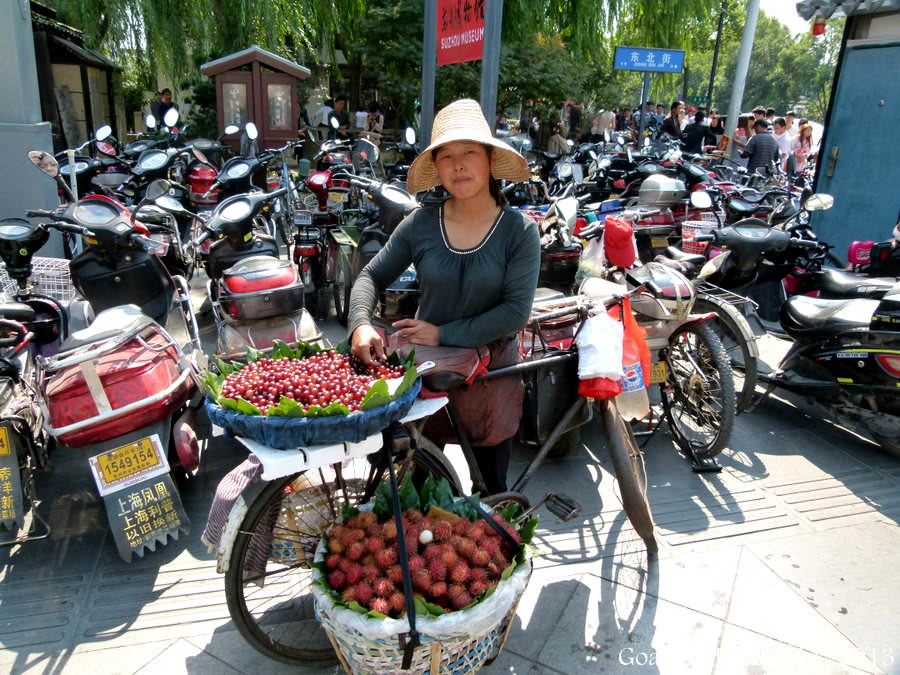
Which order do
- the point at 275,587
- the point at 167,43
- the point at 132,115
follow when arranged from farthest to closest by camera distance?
the point at 132,115, the point at 167,43, the point at 275,587

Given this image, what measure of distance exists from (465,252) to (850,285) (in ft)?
10.8

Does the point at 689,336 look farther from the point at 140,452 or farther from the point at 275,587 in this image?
the point at 140,452

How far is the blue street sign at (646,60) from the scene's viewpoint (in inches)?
437

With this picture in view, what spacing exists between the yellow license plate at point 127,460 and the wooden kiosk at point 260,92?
8.78 meters

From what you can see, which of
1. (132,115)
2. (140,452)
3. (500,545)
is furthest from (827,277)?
(132,115)

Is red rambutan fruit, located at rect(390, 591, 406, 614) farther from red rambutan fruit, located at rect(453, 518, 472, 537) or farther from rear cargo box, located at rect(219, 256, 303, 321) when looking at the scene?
rear cargo box, located at rect(219, 256, 303, 321)

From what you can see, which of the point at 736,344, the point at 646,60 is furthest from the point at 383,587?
the point at 646,60

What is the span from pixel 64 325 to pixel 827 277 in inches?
188

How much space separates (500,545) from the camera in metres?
1.95

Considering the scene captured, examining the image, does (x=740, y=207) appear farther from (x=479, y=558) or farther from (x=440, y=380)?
(x=479, y=558)

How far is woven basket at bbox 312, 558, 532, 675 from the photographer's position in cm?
166

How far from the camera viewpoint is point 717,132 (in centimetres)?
1561

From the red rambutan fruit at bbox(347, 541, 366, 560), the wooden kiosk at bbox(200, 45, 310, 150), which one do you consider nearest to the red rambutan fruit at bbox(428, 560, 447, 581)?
the red rambutan fruit at bbox(347, 541, 366, 560)

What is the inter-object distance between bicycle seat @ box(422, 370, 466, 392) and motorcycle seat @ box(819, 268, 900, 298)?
10.9 ft
